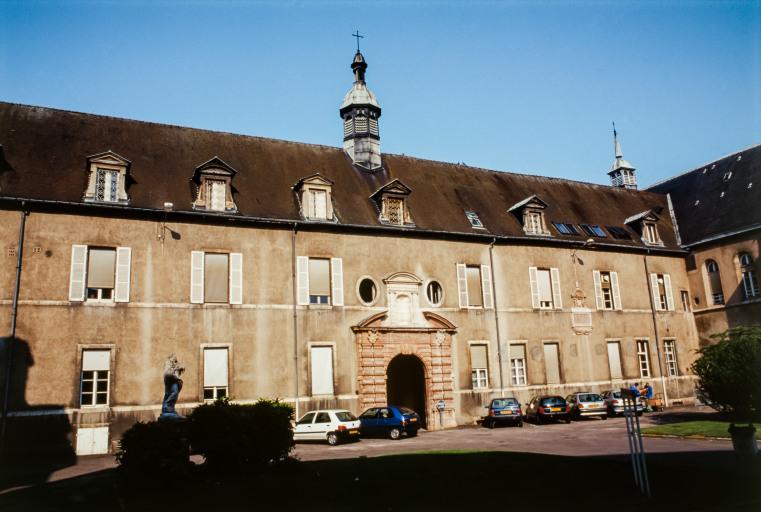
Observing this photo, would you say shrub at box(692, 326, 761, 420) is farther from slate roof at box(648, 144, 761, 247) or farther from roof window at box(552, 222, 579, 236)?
slate roof at box(648, 144, 761, 247)

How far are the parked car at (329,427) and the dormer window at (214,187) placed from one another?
863cm

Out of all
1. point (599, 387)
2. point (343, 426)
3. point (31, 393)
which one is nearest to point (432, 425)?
point (343, 426)

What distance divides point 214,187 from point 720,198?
2800cm

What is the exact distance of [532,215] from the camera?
1204 inches

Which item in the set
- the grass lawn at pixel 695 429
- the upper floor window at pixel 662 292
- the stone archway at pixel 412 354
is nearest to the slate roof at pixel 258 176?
the upper floor window at pixel 662 292

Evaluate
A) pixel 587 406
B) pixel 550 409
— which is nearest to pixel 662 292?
pixel 587 406

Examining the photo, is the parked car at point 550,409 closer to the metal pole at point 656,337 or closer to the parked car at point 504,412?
the parked car at point 504,412

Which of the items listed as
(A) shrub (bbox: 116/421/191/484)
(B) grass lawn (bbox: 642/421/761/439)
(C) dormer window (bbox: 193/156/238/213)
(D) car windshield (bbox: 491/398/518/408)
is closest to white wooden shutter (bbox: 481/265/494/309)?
(D) car windshield (bbox: 491/398/518/408)

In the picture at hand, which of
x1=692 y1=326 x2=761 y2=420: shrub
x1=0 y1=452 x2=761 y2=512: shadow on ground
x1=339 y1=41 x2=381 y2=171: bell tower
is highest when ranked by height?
x1=339 y1=41 x2=381 y2=171: bell tower

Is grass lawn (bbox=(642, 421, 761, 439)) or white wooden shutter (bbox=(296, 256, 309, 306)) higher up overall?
white wooden shutter (bbox=(296, 256, 309, 306))

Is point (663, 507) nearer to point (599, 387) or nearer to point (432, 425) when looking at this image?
point (432, 425)

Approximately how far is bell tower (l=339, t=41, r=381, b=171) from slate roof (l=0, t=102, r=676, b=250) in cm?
66

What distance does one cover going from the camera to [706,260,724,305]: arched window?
108 feet

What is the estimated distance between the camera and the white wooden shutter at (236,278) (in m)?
23.1
